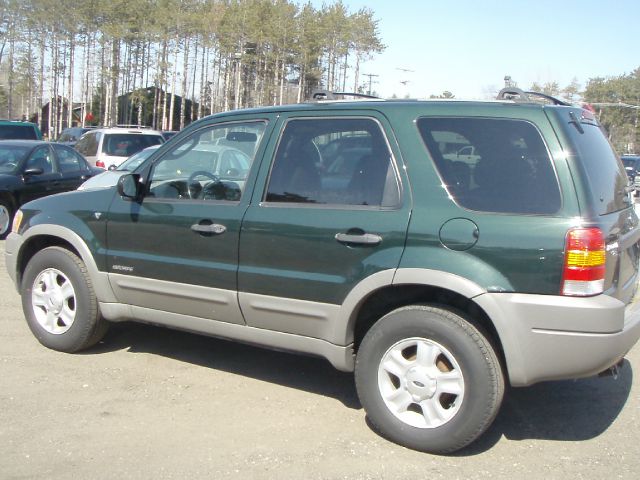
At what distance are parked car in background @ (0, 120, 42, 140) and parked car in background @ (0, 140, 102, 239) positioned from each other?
166 inches

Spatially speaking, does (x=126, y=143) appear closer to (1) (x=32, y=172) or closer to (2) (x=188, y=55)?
(1) (x=32, y=172)

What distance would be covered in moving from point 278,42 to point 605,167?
43160 mm

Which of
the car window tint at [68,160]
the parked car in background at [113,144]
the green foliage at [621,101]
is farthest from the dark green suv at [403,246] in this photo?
the green foliage at [621,101]

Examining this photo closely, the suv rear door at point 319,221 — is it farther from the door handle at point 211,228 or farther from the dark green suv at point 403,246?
the door handle at point 211,228

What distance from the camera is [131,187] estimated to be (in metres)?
4.74

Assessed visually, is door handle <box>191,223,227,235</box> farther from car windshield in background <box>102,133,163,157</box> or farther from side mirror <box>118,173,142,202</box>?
car windshield in background <box>102,133,163,157</box>

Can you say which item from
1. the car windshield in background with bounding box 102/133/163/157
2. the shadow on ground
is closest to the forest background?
the car windshield in background with bounding box 102/133/163/157

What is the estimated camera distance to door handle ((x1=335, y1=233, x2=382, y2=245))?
3816 mm

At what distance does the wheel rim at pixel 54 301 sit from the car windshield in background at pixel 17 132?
11.1 m

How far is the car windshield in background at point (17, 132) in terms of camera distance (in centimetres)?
1510

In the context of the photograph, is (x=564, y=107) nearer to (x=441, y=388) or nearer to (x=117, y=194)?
(x=441, y=388)

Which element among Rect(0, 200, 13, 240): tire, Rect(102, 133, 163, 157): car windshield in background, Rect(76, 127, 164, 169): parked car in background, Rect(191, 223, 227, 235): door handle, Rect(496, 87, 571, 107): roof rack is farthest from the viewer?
Rect(102, 133, 163, 157): car windshield in background

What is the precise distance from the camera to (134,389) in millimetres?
4590

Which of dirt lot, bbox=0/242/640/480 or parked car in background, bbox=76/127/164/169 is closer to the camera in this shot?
dirt lot, bbox=0/242/640/480
